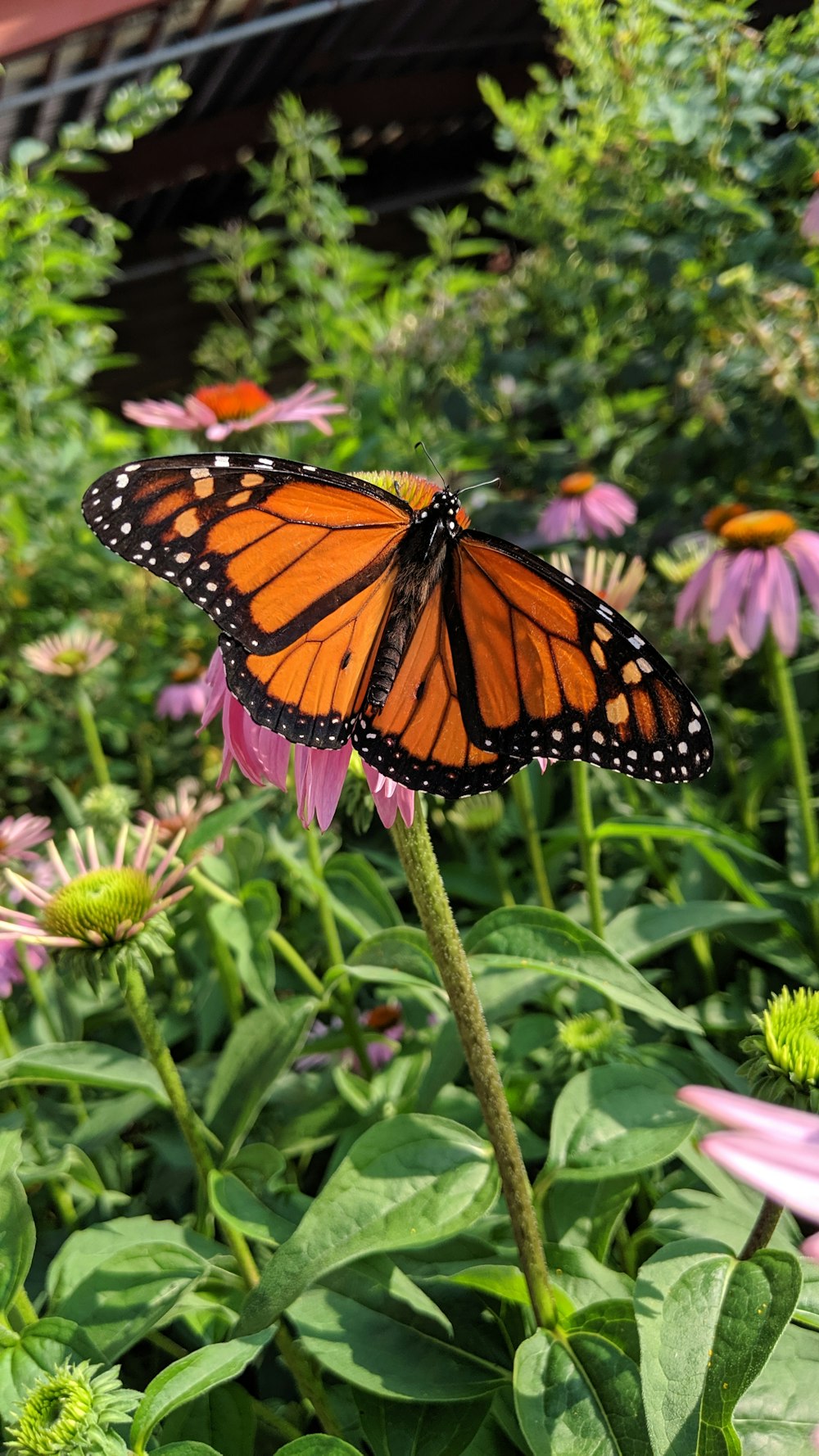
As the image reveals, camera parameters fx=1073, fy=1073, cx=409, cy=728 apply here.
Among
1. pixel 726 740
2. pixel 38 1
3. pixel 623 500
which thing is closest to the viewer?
pixel 726 740

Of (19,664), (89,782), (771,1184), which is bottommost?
(771,1184)

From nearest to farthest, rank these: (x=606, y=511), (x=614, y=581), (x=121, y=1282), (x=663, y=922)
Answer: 1. (x=121, y=1282)
2. (x=663, y=922)
3. (x=614, y=581)
4. (x=606, y=511)

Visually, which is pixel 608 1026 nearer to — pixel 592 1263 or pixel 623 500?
pixel 592 1263

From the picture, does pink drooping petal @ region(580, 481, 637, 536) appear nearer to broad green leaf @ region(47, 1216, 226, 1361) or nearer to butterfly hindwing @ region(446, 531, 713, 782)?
butterfly hindwing @ region(446, 531, 713, 782)

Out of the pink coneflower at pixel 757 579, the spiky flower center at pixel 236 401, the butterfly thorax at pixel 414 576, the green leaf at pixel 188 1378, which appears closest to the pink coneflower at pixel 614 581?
the pink coneflower at pixel 757 579

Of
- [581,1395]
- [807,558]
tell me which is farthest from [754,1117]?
[807,558]

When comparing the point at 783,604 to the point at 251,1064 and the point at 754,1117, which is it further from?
the point at 754,1117

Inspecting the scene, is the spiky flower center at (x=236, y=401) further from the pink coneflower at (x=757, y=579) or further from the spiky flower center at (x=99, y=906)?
the spiky flower center at (x=99, y=906)

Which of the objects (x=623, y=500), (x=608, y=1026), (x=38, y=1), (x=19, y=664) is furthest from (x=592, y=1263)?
(x=38, y=1)
